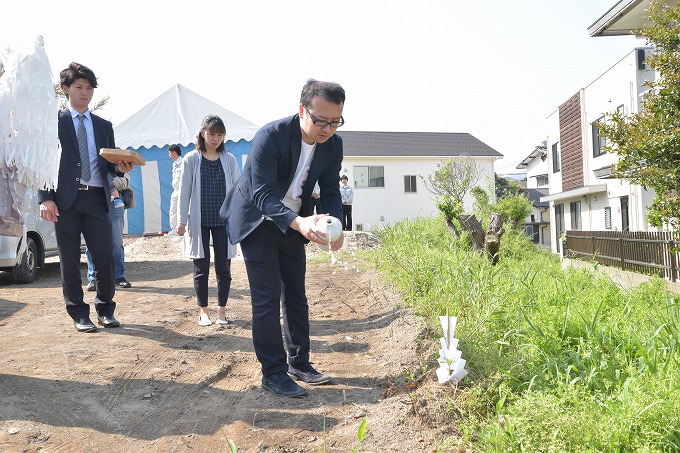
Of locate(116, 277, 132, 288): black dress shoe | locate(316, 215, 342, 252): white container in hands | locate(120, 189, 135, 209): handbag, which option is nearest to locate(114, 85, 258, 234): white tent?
locate(120, 189, 135, 209): handbag

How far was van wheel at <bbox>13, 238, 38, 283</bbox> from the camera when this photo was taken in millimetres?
8484

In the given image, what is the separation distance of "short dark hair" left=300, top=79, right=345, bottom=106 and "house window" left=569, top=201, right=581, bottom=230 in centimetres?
2594

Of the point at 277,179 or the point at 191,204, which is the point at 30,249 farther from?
the point at 277,179

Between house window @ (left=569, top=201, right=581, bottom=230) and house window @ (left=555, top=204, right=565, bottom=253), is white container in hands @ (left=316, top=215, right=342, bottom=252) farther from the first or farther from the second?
house window @ (left=555, top=204, right=565, bottom=253)

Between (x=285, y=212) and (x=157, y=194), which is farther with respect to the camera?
(x=157, y=194)

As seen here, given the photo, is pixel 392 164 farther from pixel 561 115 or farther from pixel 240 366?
pixel 240 366

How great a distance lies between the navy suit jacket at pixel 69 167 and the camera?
4648 mm

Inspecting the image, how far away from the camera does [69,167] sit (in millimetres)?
4699

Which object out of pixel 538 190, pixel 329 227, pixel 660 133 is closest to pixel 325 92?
pixel 329 227

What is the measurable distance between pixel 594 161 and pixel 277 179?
22920 millimetres

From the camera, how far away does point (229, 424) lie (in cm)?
308

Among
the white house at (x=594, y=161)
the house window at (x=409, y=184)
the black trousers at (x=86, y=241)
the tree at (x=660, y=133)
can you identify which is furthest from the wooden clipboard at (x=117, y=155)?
the house window at (x=409, y=184)

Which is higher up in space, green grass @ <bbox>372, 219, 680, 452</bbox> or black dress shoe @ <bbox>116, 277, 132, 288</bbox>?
black dress shoe @ <bbox>116, 277, 132, 288</bbox>

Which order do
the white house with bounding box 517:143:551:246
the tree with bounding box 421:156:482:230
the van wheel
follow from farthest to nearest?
the white house with bounding box 517:143:551:246
the tree with bounding box 421:156:482:230
the van wheel
